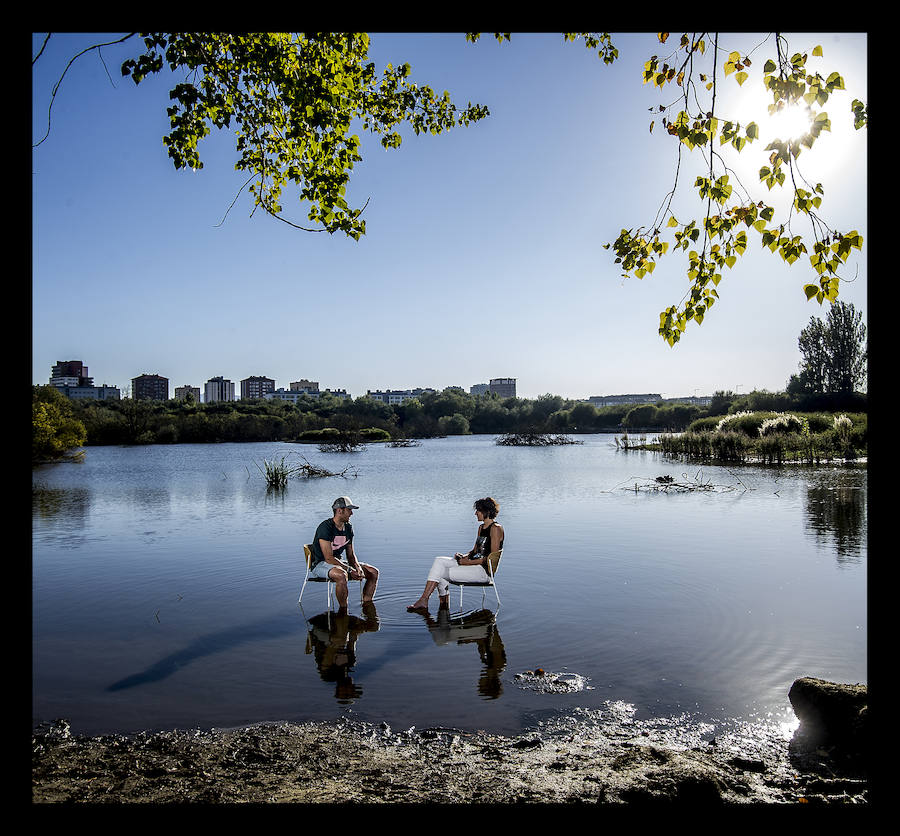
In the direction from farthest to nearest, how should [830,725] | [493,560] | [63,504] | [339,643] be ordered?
[63,504]
[493,560]
[339,643]
[830,725]

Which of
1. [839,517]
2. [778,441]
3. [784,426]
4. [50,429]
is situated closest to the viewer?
[839,517]

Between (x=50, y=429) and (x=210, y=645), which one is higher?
(x=50, y=429)

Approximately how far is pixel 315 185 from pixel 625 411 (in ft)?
312

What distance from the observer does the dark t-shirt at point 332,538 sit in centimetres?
769

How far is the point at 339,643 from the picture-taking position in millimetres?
6523

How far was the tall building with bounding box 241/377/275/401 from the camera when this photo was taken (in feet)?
609

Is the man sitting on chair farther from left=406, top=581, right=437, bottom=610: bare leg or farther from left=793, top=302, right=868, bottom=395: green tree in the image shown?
left=793, top=302, right=868, bottom=395: green tree

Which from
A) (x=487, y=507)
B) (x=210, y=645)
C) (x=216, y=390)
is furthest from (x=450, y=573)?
(x=216, y=390)

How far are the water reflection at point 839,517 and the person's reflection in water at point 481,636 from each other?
648 cm

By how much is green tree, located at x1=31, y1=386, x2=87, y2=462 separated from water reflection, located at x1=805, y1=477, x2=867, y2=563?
Result: 3435 centimetres

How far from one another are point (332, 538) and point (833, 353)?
62.1m

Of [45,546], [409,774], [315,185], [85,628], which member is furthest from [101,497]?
[409,774]

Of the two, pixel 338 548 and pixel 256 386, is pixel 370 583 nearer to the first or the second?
pixel 338 548

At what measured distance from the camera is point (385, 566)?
1017 cm
